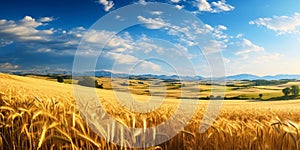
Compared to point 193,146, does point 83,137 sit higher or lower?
higher

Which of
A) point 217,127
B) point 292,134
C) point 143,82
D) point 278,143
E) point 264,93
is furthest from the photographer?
point 264,93

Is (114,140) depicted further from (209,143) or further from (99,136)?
(209,143)

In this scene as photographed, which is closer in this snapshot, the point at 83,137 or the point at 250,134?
the point at 83,137

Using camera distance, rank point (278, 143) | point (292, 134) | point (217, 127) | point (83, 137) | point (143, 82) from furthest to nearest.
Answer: point (143, 82), point (217, 127), point (278, 143), point (292, 134), point (83, 137)

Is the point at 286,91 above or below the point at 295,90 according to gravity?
below

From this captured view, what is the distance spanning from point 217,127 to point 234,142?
319 mm

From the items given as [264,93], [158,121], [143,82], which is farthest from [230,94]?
[158,121]

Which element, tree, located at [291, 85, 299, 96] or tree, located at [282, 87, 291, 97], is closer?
tree, located at [282, 87, 291, 97]

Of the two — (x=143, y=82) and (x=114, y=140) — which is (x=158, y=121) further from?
(x=143, y=82)

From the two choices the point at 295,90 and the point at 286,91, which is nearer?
the point at 286,91

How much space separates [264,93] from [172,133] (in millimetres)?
53216

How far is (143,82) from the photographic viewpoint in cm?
4672

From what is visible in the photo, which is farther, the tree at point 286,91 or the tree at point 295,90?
the tree at point 295,90

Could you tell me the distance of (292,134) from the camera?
3039mm
